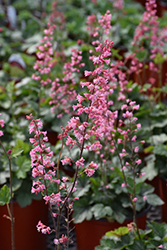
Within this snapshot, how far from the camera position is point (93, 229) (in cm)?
182

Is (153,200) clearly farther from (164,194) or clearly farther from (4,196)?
(4,196)

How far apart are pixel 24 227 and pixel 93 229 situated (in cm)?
35

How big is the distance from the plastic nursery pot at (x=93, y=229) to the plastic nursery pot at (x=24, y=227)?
0.72 ft

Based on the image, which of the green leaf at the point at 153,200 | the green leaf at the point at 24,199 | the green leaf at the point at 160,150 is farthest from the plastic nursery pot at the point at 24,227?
the green leaf at the point at 160,150

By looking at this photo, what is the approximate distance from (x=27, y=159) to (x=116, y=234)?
1.92 feet

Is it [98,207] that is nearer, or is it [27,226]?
[98,207]

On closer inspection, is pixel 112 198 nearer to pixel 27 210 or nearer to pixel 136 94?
pixel 27 210

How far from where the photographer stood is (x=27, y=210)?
1896mm

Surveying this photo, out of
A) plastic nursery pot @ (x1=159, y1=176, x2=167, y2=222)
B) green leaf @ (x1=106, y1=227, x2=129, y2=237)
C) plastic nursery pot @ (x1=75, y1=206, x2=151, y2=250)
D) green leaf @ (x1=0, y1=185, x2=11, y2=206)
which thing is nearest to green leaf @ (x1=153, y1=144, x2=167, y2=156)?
plastic nursery pot @ (x1=159, y1=176, x2=167, y2=222)

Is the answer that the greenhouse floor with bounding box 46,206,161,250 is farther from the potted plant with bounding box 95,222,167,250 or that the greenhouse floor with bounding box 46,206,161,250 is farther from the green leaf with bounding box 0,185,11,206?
the green leaf with bounding box 0,185,11,206

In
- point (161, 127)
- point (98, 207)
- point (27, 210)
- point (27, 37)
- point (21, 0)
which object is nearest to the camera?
point (98, 207)

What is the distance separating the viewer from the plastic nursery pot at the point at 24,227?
187 cm

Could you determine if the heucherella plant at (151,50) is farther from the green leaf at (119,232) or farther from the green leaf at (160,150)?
the green leaf at (119,232)

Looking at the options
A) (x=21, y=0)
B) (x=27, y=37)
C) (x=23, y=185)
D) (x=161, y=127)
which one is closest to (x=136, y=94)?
(x=161, y=127)
